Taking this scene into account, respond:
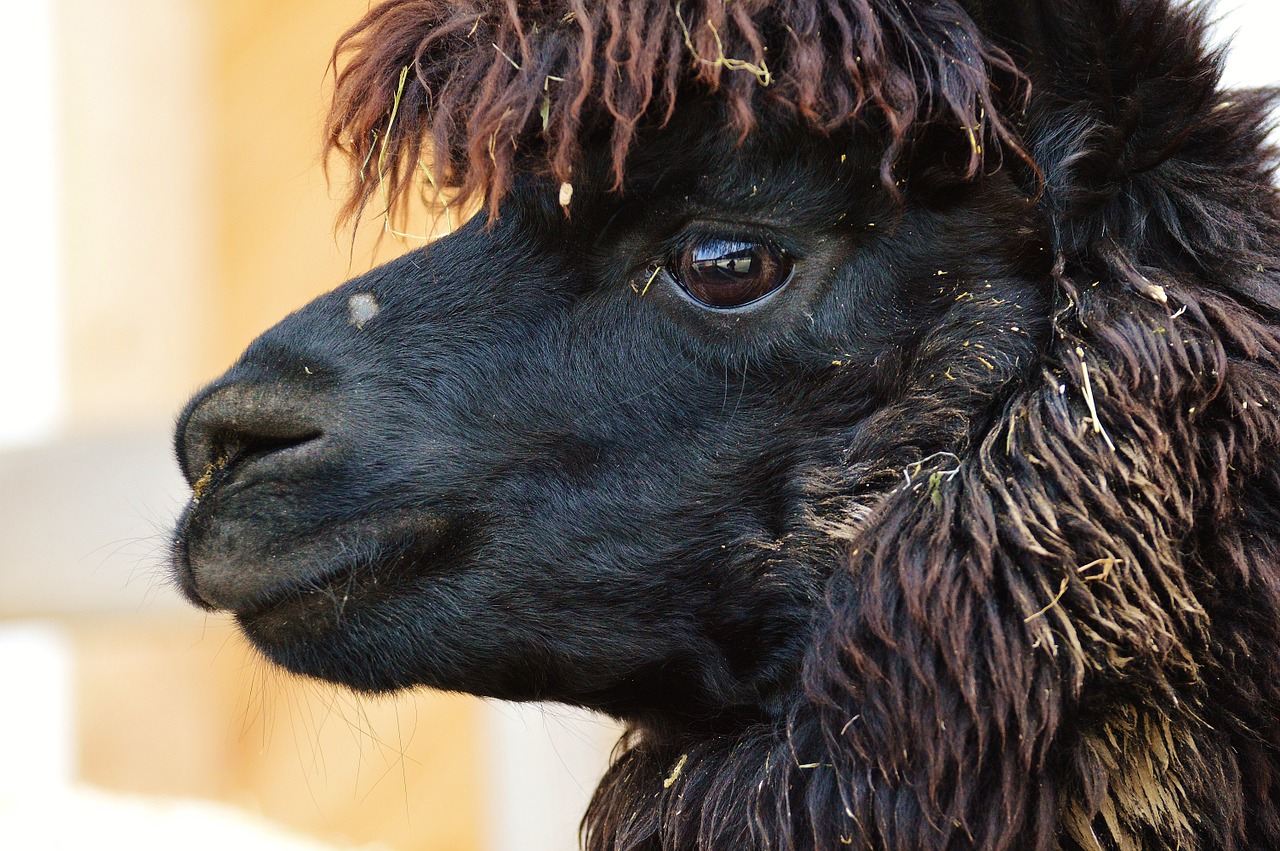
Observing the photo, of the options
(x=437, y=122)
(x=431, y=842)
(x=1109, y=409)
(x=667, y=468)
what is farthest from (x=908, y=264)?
(x=431, y=842)

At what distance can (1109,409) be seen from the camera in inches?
59.9

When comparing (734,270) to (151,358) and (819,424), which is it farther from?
(151,358)

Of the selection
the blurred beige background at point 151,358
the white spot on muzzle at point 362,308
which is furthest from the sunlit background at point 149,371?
the white spot on muzzle at point 362,308

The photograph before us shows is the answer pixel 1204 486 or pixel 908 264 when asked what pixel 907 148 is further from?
pixel 1204 486

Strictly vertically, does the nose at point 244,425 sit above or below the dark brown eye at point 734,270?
above

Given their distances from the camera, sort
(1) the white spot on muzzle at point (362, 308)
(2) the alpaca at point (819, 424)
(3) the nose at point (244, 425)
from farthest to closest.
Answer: (1) the white spot on muzzle at point (362, 308)
(3) the nose at point (244, 425)
(2) the alpaca at point (819, 424)

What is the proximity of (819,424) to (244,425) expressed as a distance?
2.56ft

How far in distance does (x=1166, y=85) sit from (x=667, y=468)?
91 centimetres

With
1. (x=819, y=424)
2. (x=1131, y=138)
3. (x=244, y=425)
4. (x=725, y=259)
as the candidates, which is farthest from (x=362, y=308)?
(x=1131, y=138)

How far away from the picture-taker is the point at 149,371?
4773 millimetres

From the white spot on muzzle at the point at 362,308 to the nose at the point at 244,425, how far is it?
0.15 meters

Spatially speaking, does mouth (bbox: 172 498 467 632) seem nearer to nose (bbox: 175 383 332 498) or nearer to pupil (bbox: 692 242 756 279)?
nose (bbox: 175 383 332 498)

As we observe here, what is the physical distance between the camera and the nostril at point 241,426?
160 cm

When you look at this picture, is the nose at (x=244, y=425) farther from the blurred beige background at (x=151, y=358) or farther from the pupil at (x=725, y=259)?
the blurred beige background at (x=151, y=358)
